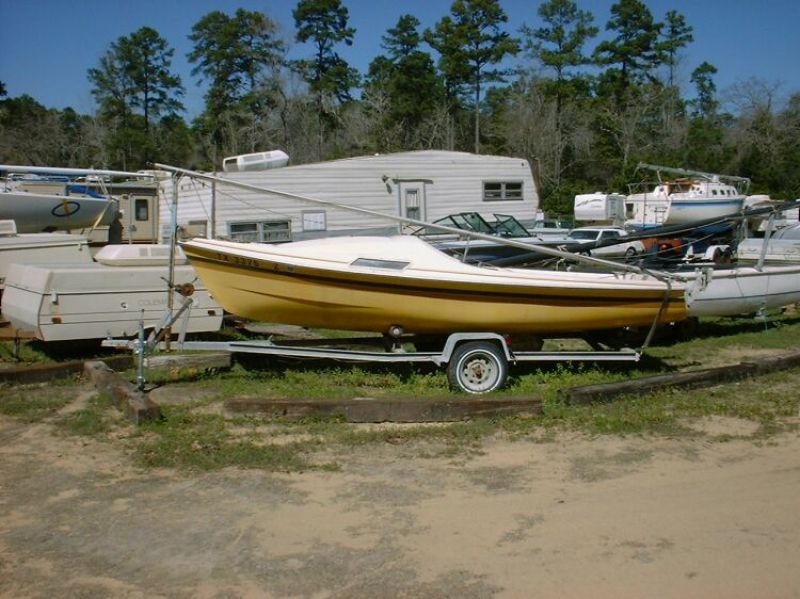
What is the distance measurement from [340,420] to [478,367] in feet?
5.51

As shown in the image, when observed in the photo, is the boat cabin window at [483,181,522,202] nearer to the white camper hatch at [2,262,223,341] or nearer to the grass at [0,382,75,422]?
the white camper hatch at [2,262,223,341]

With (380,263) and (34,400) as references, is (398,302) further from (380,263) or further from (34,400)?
(34,400)

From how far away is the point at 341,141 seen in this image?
46438 millimetres

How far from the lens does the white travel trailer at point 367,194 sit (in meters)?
16.9

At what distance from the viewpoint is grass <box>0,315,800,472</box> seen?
5.96m

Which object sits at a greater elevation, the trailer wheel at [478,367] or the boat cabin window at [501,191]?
the boat cabin window at [501,191]

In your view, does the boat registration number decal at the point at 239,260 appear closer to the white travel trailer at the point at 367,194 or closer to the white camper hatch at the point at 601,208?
the white travel trailer at the point at 367,194

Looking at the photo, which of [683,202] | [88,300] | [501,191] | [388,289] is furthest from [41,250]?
[683,202]

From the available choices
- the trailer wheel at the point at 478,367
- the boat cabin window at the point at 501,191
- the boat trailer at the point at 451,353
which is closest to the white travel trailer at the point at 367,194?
the boat cabin window at the point at 501,191

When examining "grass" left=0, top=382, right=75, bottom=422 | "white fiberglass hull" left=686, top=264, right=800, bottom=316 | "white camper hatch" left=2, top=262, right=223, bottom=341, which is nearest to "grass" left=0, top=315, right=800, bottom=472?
"grass" left=0, top=382, right=75, bottom=422

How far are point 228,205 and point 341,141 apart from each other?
30.5 m

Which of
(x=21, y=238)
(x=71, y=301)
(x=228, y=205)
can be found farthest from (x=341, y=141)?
(x=71, y=301)

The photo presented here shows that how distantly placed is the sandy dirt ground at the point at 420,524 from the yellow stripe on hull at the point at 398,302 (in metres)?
2.03

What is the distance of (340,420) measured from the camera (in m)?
6.68
